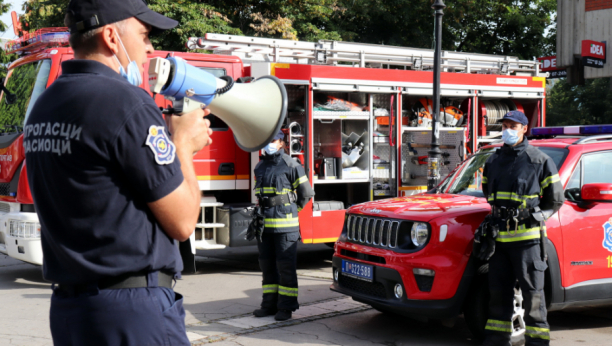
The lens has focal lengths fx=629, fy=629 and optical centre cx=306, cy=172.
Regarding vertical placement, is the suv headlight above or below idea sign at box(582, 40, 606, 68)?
below

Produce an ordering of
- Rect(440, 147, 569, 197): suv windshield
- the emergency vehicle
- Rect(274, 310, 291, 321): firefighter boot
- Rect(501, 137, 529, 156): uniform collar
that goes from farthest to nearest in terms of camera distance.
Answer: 1. the emergency vehicle
2. Rect(274, 310, 291, 321): firefighter boot
3. Rect(440, 147, 569, 197): suv windshield
4. Rect(501, 137, 529, 156): uniform collar

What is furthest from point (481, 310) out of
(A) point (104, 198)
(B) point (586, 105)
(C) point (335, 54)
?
(B) point (586, 105)

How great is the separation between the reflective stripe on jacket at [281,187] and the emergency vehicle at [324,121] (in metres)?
1.89

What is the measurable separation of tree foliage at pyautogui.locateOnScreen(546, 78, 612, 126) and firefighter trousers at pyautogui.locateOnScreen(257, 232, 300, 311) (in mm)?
20989

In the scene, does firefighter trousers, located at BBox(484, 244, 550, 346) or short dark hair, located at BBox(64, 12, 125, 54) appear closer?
short dark hair, located at BBox(64, 12, 125, 54)

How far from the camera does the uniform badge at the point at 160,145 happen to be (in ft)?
5.89

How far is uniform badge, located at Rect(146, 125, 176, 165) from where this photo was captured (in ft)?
5.89

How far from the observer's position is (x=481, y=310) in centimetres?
518

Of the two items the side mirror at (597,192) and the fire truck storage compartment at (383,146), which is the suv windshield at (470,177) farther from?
the fire truck storage compartment at (383,146)

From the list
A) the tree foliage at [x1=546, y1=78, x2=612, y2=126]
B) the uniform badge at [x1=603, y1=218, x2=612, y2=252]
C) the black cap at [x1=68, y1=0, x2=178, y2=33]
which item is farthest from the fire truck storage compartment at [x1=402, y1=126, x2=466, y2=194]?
the tree foliage at [x1=546, y1=78, x2=612, y2=126]

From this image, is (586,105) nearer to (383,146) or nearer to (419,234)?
(383,146)

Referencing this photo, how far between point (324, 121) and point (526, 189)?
435cm

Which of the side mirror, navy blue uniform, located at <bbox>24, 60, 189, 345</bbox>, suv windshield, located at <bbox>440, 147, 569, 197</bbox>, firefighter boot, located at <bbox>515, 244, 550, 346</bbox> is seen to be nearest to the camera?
navy blue uniform, located at <bbox>24, 60, 189, 345</bbox>

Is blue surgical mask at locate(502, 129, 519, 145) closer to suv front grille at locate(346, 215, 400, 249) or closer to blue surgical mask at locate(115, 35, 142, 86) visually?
suv front grille at locate(346, 215, 400, 249)
